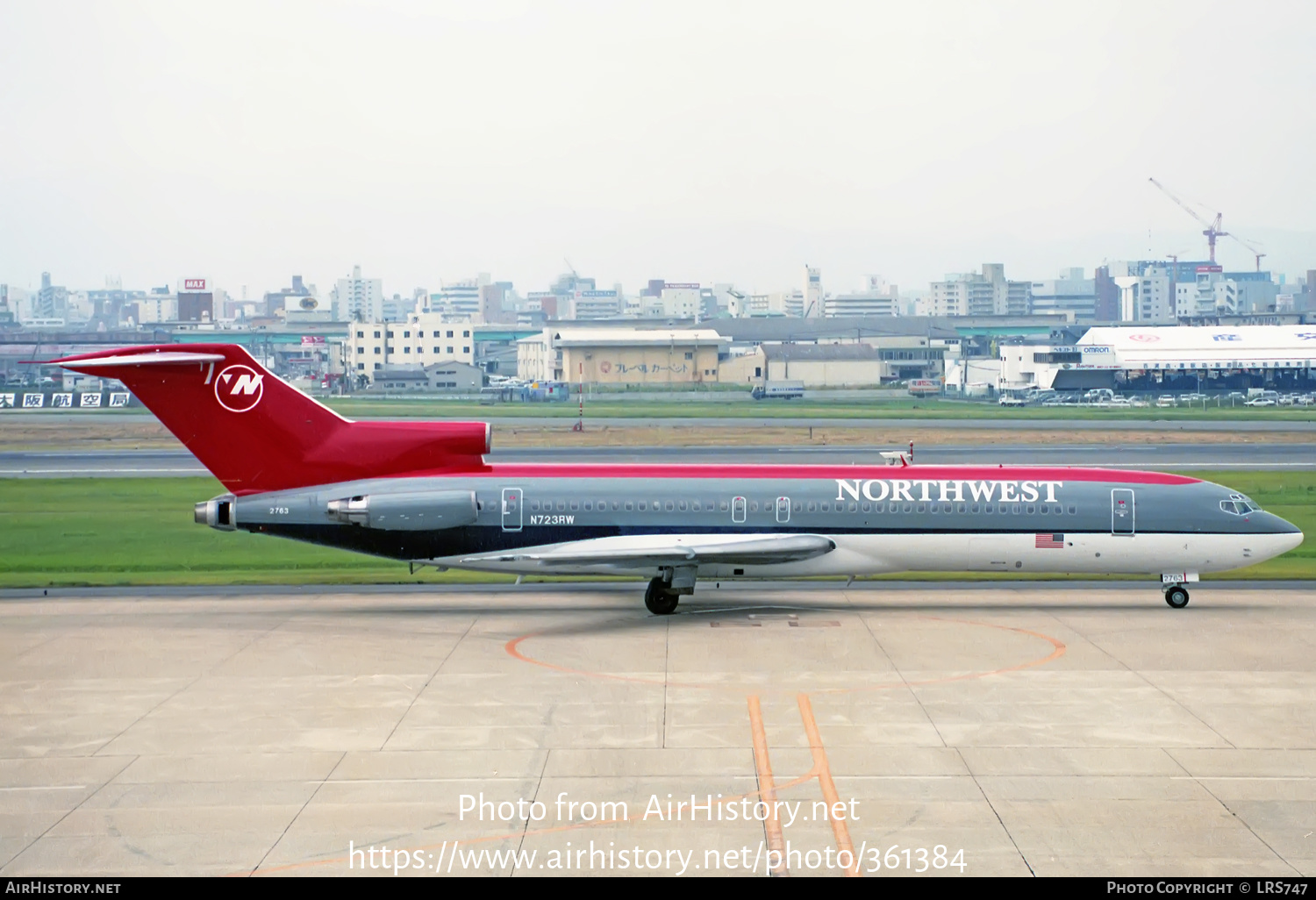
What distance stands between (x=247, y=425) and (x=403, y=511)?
437 cm

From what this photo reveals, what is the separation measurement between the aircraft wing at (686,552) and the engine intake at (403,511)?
132cm

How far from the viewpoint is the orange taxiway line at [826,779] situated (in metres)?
15.7

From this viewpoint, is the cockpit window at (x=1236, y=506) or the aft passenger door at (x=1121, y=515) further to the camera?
the cockpit window at (x=1236, y=506)

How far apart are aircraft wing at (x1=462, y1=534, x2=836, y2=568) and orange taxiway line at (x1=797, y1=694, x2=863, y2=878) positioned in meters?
7.69

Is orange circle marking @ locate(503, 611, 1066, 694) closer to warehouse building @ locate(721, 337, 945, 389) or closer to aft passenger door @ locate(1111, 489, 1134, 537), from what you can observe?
aft passenger door @ locate(1111, 489, 1134, 537)

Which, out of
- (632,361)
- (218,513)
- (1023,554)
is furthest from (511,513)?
(632,361)

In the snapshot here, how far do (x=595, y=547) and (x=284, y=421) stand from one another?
8215 millimetres

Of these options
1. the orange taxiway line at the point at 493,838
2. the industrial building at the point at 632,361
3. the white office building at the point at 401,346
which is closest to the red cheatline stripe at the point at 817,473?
the orange taxiway line at the point at 493,838

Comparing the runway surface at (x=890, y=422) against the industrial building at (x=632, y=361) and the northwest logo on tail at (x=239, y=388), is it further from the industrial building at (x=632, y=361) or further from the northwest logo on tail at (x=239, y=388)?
the northwest logo on tail at (x=239, y=388)

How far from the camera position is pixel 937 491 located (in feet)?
106
